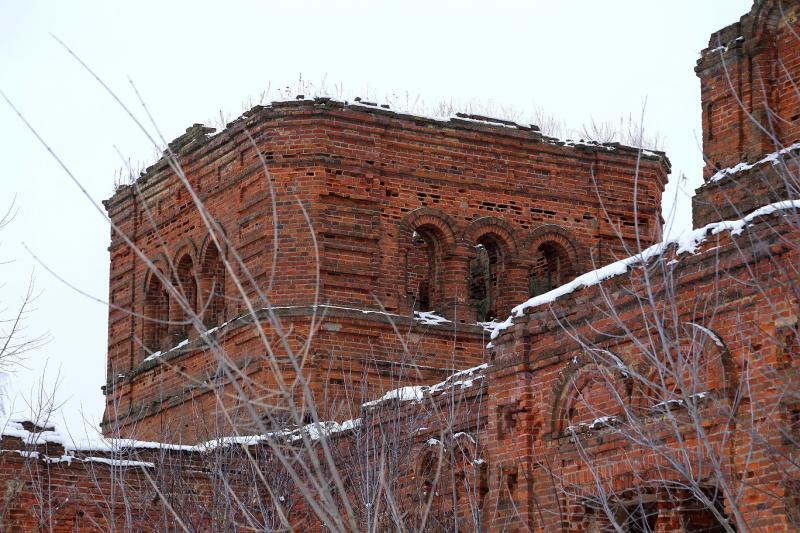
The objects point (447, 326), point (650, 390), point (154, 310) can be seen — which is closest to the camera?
point (650, 390)

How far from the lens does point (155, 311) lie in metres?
26.5

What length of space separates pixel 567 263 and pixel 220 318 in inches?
235

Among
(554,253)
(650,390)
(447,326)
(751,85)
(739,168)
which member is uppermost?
(554,253)

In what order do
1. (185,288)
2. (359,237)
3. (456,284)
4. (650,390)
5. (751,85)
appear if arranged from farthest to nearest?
1. (185,288)
2. (456,284)
3. (359,237)
4. (751,85)
5. (650,390)

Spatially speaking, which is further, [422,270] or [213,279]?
[422,270]

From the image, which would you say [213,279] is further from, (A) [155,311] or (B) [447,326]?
(B) [447,326]

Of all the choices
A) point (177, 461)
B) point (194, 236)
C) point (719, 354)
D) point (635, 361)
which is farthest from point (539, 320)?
point (194, 236)

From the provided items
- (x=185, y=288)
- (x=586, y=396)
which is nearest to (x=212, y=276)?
(x=185, y=288)

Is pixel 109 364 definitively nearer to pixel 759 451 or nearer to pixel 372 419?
pixel 372 419

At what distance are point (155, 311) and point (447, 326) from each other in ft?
19.9

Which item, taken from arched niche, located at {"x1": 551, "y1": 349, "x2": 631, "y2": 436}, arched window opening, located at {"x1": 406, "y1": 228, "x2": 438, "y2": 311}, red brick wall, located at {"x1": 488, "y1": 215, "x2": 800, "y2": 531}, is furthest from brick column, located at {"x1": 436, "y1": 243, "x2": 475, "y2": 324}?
arched niche, located at {"x1": 551, "y1": 349, "x2": 631, "y2": 436}

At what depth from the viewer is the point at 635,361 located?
13508 mm

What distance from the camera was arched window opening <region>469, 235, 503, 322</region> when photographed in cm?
2475

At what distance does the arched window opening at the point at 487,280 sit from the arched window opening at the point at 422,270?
75 cm
